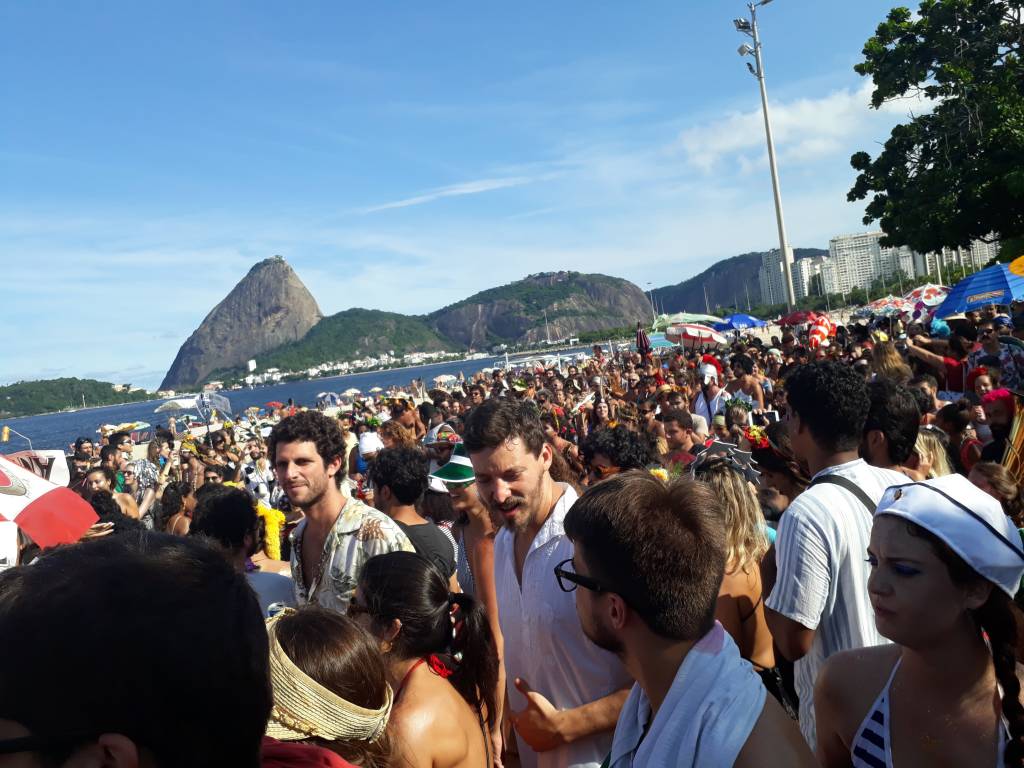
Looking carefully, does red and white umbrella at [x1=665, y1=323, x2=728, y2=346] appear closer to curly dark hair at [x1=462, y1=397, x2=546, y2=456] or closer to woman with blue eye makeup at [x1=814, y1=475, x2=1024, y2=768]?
curly dark hair at [x1=462, y1=397, x2=546, y2=456]

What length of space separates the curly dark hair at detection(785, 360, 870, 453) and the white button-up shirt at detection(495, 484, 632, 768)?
104 cm

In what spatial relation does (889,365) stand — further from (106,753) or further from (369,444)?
(106,753)

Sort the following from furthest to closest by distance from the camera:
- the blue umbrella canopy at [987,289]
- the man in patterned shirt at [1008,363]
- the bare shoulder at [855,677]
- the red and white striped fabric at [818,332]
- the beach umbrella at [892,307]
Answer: the beach umbrella at [892,307]
the red and white striped fabric at [818,332]
the blue umbrella canopy at [987,289]
the man in patterned shirt at [1008,363]
the bare shoulder at [855,677]

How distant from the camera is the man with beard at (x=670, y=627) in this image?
65.1 inches

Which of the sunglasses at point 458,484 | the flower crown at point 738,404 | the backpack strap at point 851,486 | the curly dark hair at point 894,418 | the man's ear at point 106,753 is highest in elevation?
the man's ear at point 106,753

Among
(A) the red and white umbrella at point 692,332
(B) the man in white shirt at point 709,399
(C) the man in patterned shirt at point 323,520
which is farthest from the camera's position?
(A) the red and white umbrella at point 692,332

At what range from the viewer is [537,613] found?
2.74m

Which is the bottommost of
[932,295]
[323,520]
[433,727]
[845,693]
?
[433,727]

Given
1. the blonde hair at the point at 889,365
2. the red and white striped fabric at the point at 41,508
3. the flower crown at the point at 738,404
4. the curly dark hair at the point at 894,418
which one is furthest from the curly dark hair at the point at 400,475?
the blonde hair at the point at 889,365

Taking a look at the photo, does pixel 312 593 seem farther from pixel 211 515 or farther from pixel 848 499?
A: pixel 848 499

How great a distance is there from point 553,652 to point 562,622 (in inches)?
4.3

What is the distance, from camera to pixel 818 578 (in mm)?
2662

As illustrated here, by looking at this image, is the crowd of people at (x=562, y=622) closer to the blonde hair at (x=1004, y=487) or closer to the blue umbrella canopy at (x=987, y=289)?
the blonde hair at (x=1004, y=487)

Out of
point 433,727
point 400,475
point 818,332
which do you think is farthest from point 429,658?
point 818,332
